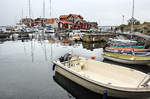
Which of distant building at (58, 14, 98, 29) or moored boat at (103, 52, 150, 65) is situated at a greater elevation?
distant building at (58, 14, 98, 29)

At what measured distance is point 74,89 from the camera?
7762mm

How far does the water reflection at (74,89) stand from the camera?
22.7 ft

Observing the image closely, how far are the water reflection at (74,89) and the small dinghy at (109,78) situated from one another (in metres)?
0.30

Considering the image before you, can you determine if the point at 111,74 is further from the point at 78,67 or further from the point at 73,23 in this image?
the point at 73,23

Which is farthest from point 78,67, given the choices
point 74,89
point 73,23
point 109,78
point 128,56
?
point 73,23

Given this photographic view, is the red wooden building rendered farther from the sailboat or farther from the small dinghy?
the small dinghy

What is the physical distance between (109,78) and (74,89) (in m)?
2.07

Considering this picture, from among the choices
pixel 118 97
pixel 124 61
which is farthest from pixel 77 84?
pixel 124 61

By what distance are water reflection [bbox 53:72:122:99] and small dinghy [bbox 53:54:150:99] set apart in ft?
0.98

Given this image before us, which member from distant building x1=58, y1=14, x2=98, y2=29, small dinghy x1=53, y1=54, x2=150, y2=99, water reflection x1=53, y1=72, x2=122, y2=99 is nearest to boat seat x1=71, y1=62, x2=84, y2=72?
small dinghy x1=53, y1=54, x2=150, y2=99

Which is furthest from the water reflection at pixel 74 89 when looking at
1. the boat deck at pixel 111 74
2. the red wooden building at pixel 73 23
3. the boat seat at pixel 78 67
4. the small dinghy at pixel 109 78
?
the red wooden building at pixel 73 23

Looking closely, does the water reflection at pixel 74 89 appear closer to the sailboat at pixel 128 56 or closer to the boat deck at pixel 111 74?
the boat deck at pixel 111 74

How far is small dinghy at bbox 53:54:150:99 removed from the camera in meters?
5.61

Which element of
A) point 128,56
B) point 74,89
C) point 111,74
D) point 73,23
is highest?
point 73,23
